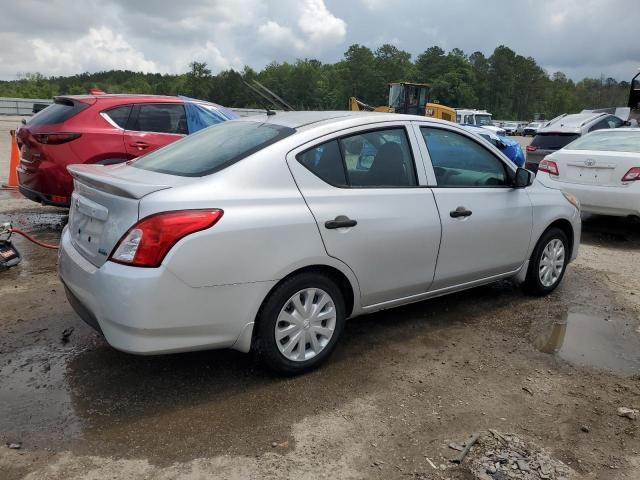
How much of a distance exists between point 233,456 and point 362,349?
1481mm

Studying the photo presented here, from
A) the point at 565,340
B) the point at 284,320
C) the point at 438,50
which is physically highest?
the point at 438,50

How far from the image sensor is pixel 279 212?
3.22m

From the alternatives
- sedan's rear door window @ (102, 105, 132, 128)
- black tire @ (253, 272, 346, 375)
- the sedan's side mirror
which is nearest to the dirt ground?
black tire @ (253, 272, 346, 375)

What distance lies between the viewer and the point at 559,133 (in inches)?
441

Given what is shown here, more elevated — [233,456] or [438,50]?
[438,50]

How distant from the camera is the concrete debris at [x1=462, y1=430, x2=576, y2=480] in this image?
8.70 ft

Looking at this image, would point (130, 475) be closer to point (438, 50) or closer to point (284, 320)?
point (284, 320)

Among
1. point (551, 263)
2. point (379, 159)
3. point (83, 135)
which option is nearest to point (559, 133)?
point (551, 263)

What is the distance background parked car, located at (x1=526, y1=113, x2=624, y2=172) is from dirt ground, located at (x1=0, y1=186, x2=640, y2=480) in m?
7.08

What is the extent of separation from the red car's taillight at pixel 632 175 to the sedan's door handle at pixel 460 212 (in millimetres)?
4103

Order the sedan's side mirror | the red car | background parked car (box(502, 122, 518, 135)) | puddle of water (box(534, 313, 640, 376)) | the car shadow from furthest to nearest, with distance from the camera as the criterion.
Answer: background parked car (box(502, 122, 518, 135)) → the red car → the sedan's side mirror → puddle of water (box(534, 313, 640, 376)) → the car shadow

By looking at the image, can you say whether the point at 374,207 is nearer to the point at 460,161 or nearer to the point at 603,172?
the point at 460,161

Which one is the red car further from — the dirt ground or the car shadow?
the car shadow

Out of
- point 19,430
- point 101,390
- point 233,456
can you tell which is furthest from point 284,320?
point 19,430
